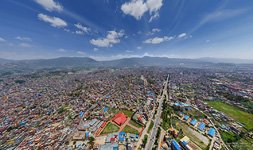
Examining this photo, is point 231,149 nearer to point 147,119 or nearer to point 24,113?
point 147,119

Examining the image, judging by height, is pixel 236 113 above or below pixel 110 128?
below

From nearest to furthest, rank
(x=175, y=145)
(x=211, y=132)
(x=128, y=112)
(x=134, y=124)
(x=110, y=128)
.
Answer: (x=175, y=145) → (x=211, y=132) → (x=110, y=128) → (x=134, y=124) → (x=128, y=112)

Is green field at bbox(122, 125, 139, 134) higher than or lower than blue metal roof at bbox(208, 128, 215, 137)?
higher

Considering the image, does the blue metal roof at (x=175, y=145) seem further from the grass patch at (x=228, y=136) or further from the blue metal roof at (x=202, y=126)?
the grass patch at (x=228, y=136)

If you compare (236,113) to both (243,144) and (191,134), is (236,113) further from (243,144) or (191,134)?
(191,134)

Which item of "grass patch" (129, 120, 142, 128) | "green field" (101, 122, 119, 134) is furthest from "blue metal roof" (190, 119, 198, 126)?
"green field" (101, 122, 119, 134)

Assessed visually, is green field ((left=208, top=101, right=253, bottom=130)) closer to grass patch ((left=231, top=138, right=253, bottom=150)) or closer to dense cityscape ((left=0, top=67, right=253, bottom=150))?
dense cityscape ((left=0, top=67, right=253, bottom=150))

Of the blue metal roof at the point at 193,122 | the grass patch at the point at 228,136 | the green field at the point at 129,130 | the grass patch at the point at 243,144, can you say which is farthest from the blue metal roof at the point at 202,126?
the green field at the point at 129,130

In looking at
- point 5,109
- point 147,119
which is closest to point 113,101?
point 147,119

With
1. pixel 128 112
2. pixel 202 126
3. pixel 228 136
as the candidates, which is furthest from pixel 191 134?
pixel 128 112
